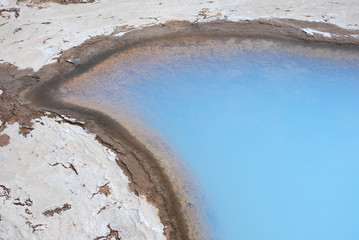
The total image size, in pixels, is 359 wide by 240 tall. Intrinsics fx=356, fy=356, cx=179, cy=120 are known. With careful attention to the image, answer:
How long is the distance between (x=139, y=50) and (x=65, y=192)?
2.34 m

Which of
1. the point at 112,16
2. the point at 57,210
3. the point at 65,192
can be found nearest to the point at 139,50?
the point at 112,16

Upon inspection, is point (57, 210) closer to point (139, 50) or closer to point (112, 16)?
point (139, 50)

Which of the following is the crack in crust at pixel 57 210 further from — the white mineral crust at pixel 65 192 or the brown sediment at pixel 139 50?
the brown sediment at pixel 139 50

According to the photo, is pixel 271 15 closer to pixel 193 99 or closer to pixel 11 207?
pixel 193 99

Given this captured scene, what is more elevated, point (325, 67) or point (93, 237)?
point (325, 67)

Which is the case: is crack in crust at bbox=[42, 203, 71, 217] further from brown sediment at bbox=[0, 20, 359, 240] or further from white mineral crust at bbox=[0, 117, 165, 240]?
brown sediment at bbox=[0, 20, 359, 240]

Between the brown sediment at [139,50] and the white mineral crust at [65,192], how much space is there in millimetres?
136

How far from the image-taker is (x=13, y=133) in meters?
3.52

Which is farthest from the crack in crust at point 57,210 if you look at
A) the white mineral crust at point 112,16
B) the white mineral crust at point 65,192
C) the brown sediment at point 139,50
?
the white mineral crust at point 112,16

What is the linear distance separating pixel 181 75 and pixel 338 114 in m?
1.86

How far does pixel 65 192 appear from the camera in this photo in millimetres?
3021

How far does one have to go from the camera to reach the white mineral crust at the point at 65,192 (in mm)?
2783

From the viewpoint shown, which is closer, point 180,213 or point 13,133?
point 180,213

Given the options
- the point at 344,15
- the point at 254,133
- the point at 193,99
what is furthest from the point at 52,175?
the point at 344,15
